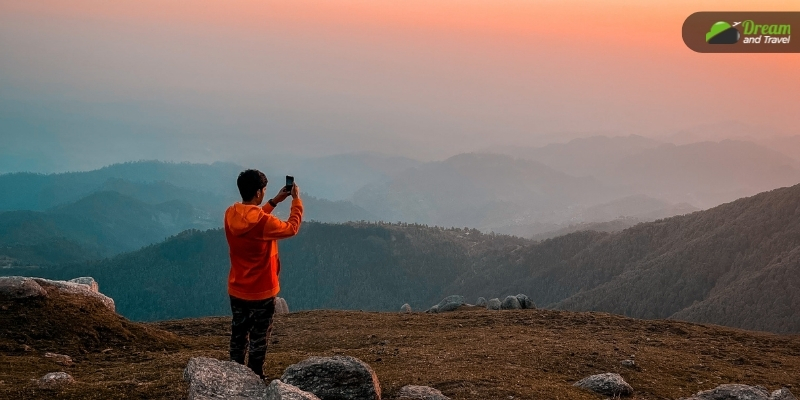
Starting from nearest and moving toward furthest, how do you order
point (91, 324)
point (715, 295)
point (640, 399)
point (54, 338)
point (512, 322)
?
1. point (640, 399)
2. point (54, 338)
3. point (91, 324)
4. point (512, 322)
5. point (715, 295)

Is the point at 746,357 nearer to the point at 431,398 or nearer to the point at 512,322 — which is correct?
the point at 512,322

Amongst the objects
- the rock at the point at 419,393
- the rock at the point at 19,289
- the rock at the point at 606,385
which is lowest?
the rock at the point at 606,385

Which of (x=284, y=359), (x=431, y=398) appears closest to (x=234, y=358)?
(x=431, y=398)

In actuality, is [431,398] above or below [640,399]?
above

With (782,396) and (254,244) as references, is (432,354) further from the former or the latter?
(254,244)

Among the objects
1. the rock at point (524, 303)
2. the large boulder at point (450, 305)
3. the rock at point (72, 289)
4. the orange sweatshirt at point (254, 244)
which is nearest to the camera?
the orange sweatshirt at point (254, 244)

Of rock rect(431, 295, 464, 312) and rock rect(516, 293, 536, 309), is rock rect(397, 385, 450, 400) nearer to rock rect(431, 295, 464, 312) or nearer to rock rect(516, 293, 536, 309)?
rock rect(431, 295, 464, 312)

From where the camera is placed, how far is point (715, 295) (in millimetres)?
198250

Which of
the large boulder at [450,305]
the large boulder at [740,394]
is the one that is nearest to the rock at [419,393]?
A: the large boulder at [740,394]

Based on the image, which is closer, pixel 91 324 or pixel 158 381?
pixel 158 381

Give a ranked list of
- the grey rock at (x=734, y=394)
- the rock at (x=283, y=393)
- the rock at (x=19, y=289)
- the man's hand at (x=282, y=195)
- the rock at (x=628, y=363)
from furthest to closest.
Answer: the rock at (x=19, y=289)
the rock at (x=628, y=363)
the grey rock at (x=734, y=394)
the man's hand at (x=282, y=195)
the rock at (x=283, y=393)

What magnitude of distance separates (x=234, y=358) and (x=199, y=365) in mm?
1311

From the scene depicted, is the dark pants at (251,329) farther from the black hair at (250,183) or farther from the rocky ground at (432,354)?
the black hair at (250,183)

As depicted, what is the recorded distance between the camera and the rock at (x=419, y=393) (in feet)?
65.9
